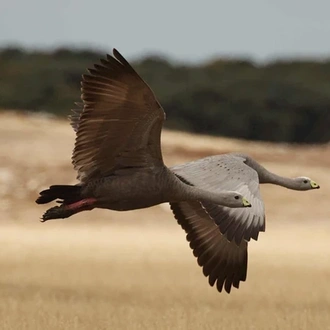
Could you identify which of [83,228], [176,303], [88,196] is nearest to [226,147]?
[83,228]

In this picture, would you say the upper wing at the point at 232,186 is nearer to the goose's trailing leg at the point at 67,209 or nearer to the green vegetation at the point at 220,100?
the goose's trailing leg at the point at 67,209

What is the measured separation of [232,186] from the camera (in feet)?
38.4

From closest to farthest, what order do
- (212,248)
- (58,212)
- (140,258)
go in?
(58,212)
(212,248)
(140,258)

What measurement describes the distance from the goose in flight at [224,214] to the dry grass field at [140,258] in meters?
0.51

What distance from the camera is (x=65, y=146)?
34750 mm

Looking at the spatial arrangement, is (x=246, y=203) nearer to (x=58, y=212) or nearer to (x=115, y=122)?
(x=115, y=122)

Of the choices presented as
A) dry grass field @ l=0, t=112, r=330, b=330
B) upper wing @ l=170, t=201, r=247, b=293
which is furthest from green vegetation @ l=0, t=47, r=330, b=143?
upper wing @ l=170, t=201, r=247, b=293

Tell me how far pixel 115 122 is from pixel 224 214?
1.83 m

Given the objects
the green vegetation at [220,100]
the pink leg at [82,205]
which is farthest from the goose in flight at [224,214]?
the green vegetation at [220,100]

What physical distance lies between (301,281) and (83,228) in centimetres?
966

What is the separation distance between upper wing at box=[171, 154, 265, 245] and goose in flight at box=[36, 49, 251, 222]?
55cm

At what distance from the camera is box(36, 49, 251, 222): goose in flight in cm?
1034

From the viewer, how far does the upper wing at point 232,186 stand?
11633mm

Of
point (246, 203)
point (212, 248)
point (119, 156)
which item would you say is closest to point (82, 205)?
point (119, 156)
